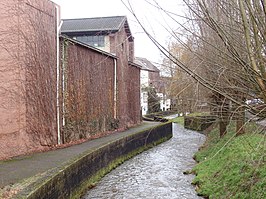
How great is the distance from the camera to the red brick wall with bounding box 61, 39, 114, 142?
14406 mm

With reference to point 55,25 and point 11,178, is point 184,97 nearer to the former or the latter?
point 11,178

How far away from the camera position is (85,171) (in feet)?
31.2

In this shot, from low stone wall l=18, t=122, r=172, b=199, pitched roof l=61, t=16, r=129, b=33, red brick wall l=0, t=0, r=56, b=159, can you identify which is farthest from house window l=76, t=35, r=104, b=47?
red brick wall l=0, t=0, r=56, b=159

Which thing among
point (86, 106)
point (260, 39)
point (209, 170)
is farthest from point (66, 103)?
point (260, 39)

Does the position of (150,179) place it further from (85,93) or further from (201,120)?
(85,93)

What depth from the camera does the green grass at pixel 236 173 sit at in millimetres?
6793

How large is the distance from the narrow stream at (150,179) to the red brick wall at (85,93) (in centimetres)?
294

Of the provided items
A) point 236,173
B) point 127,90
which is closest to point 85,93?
point 127,90

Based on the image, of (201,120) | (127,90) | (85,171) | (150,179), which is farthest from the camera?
(127,90)

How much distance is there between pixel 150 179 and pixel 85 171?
255 cm

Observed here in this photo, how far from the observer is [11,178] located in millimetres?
7285

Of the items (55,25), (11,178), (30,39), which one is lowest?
(11,178)

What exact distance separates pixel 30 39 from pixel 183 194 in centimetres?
697

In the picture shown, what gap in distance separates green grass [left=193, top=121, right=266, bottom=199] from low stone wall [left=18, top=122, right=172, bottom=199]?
85.7 inches
